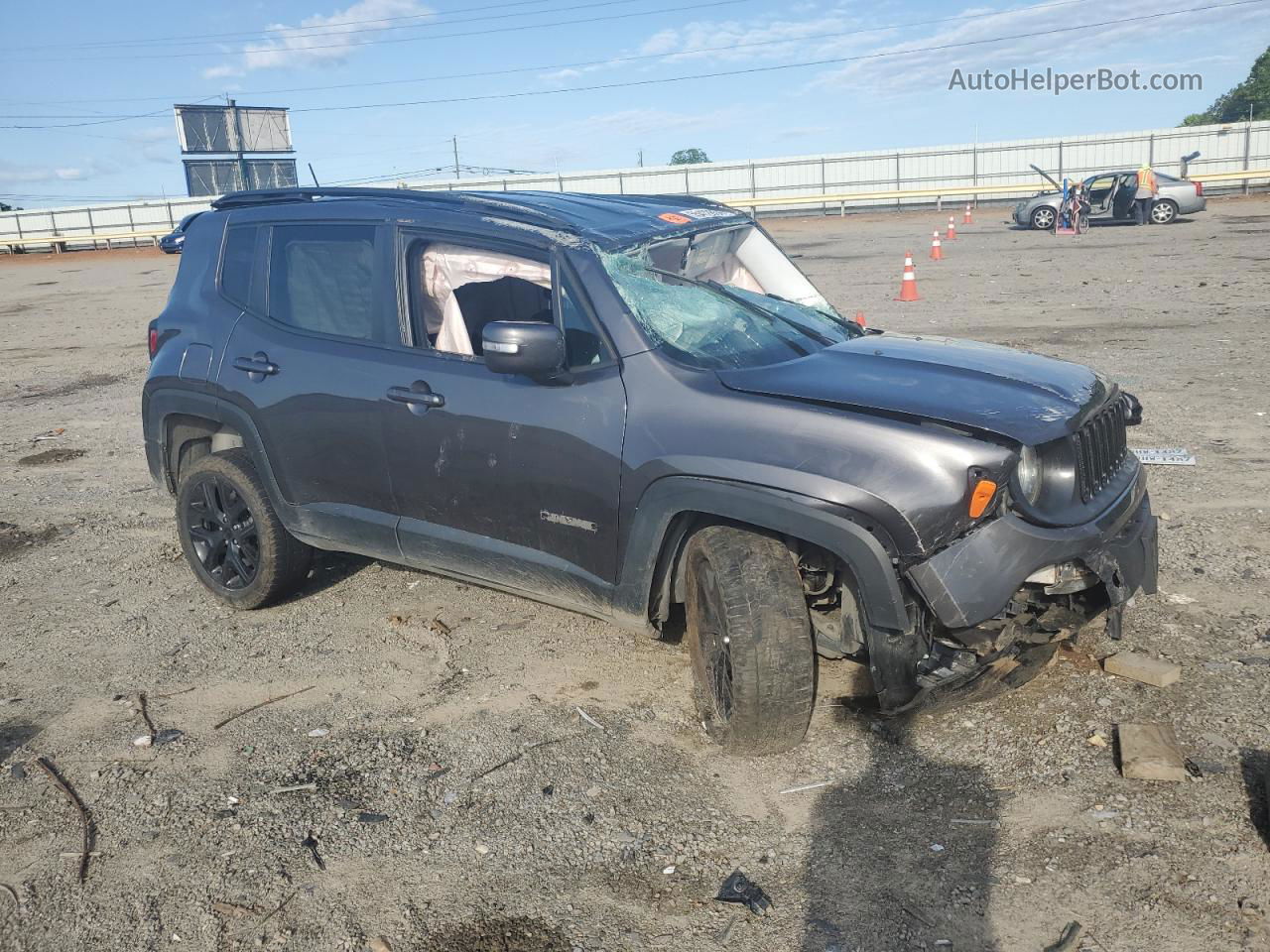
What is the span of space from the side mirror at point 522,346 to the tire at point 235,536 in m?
1.81

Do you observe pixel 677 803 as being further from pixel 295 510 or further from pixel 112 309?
pixel 112 309

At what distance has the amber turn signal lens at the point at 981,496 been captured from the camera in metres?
3.16

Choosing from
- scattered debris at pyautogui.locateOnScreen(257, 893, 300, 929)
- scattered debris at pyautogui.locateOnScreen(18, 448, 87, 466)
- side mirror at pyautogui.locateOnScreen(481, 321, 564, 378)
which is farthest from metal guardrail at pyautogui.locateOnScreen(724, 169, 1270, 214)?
scattered debris at pyautogui.locateOnScreen(257, 893, 300, 929)

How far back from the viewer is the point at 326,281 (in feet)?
15.3

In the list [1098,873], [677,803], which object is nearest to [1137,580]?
[1098,873]

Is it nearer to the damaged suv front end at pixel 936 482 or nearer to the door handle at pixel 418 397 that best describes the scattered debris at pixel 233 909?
the damaged suv front end at pixel 936 482

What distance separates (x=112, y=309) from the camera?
20.3m

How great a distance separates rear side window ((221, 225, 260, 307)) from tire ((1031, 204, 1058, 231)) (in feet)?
87.2

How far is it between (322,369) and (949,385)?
257cm

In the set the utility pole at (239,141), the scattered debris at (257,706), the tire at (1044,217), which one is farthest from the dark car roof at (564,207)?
the utility pole at (239,141)

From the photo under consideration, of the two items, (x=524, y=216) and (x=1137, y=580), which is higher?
(x=524, y=216)

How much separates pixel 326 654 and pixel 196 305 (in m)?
1.81

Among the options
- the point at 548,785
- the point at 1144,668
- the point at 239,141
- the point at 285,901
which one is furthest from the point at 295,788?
the point at 239,141

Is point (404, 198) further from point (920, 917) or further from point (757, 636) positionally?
point (920, 917)
